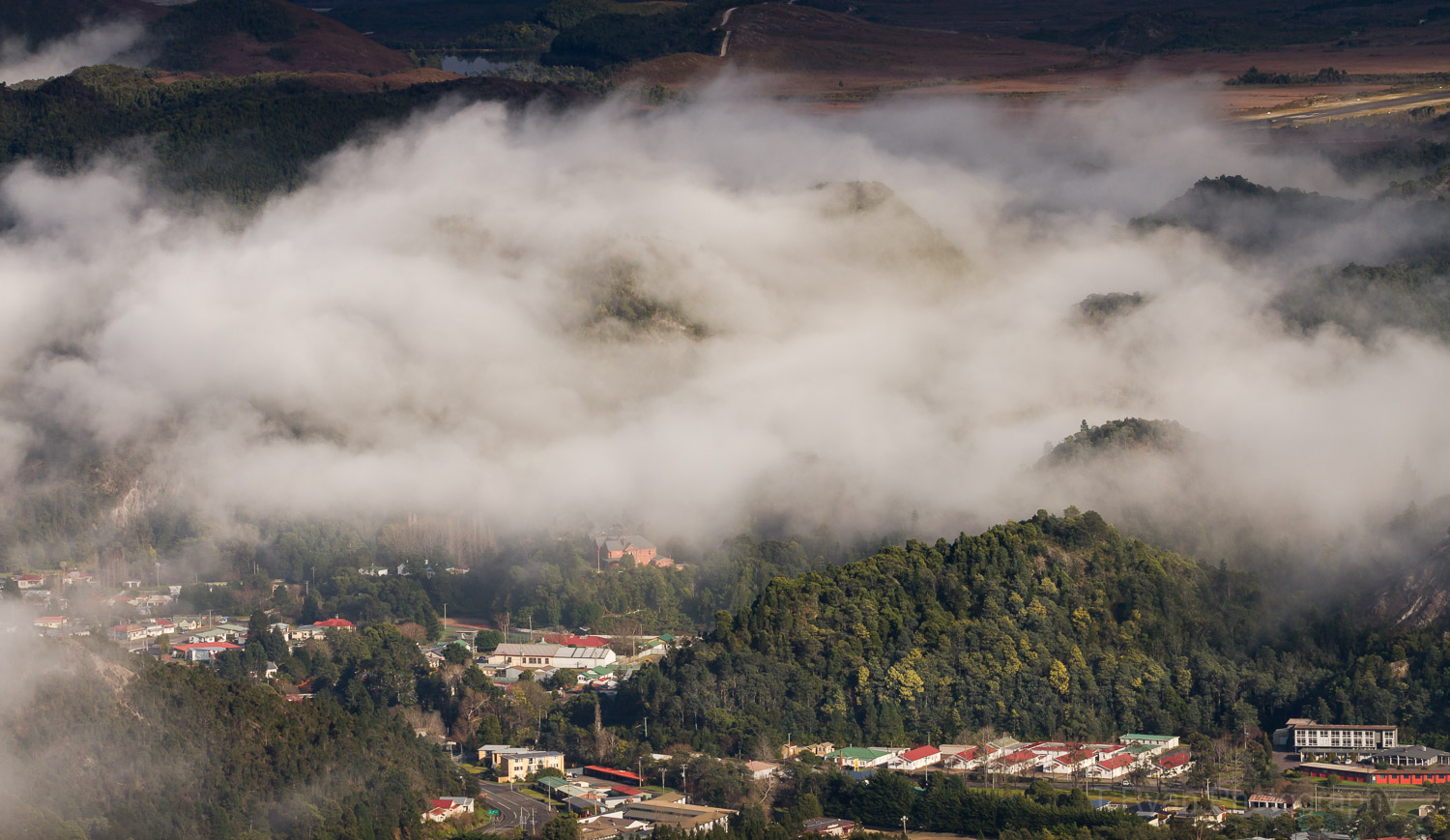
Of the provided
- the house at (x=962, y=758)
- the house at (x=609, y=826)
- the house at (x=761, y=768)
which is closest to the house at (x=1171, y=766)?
the house at (x=962, y=758)

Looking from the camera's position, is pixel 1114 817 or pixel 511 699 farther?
pixel 511 699

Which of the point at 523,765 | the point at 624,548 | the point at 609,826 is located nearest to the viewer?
the point at 609,826

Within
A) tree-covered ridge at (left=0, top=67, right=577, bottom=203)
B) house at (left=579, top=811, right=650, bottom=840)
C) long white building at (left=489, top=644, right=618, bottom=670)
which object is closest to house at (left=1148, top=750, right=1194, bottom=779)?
house at (left=579, top=811, right=650, bottom=840)

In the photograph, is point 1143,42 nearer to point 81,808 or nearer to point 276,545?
point 276,545

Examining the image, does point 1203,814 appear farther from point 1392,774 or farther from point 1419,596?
point 1419,596

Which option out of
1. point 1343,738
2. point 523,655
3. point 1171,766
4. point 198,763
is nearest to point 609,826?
point 198,763

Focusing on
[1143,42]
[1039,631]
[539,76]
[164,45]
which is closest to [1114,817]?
[1039,631]

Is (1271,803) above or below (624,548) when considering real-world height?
below
